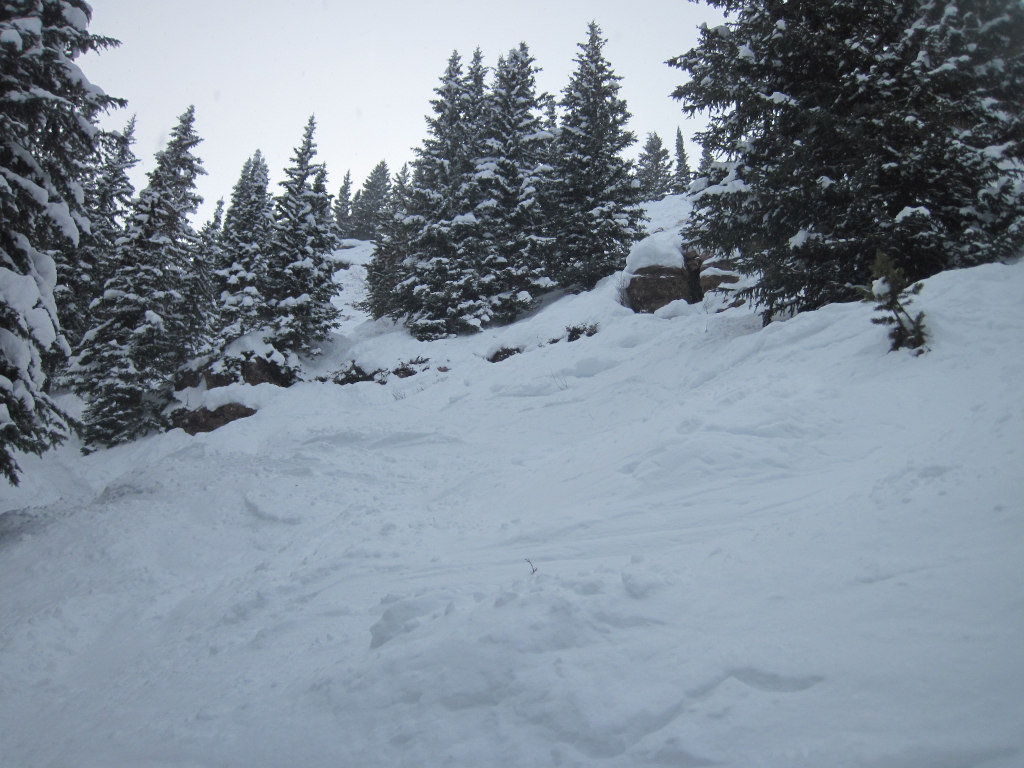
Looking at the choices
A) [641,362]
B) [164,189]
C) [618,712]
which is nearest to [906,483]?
[618,712]

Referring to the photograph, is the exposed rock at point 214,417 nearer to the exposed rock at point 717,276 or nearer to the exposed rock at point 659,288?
the exposed rock at point 659,288

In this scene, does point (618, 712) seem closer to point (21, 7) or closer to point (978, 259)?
point (978, 259)

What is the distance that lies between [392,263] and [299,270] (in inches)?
209

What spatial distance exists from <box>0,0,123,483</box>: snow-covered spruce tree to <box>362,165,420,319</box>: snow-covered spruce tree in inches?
488

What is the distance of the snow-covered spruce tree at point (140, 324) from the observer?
60.2 feet

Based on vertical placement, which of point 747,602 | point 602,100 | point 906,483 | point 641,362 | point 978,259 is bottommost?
point 747,602

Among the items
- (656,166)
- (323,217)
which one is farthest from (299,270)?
(656,166)

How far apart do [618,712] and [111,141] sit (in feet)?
39.2

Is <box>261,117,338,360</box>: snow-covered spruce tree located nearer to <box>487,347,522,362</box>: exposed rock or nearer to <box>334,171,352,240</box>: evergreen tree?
<box>487,347,522,362</box>: exposed rock

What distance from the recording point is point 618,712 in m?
2.57

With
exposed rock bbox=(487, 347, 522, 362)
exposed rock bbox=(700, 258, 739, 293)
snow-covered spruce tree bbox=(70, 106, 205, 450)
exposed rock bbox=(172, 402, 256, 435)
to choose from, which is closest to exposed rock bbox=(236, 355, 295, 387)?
exposed rock bbox=(172, 402, 256, 435)

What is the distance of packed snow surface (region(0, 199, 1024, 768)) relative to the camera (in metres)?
2.48

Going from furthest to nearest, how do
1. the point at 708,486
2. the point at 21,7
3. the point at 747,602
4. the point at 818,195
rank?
1. the point at 818,195
2. the point at 21,7
3. the point at 708,486
4. the point at 747,602

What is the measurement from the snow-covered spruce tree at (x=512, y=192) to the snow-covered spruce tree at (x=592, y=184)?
92cm
